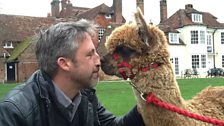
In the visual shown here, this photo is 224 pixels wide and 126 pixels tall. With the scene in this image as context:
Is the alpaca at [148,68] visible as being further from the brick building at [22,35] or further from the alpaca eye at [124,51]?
the brick building at [22,35]

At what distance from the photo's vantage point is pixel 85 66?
2.91 metres

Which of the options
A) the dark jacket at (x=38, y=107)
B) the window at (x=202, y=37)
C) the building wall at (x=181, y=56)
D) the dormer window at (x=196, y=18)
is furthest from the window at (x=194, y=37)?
the dark jacket at (x=38, y=107)

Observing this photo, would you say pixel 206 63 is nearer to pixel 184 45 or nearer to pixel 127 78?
pixel 184 45

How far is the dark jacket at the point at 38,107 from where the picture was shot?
100.0 inches

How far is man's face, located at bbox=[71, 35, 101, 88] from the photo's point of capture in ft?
9.52

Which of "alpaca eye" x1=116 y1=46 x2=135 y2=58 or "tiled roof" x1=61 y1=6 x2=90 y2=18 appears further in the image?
"tiled roof" x1=61 y1=6 x2=90 y2=18

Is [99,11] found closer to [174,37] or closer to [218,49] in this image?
[174,37]

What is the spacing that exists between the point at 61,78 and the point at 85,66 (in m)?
0.18

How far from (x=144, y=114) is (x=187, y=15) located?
54.9m

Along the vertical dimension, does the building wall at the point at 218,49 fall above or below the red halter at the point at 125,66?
above

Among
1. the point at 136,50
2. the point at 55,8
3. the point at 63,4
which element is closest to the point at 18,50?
the point at 63,4

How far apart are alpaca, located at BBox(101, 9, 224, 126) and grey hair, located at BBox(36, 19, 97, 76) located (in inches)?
35.8

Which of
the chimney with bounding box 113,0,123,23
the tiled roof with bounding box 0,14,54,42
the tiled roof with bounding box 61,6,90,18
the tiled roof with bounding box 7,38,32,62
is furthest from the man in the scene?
the tiled roof with bounding box 61,6,90,18

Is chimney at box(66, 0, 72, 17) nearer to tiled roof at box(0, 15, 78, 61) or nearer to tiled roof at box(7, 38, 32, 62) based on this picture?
tiled roof at box(0, 15, 78, 61)
